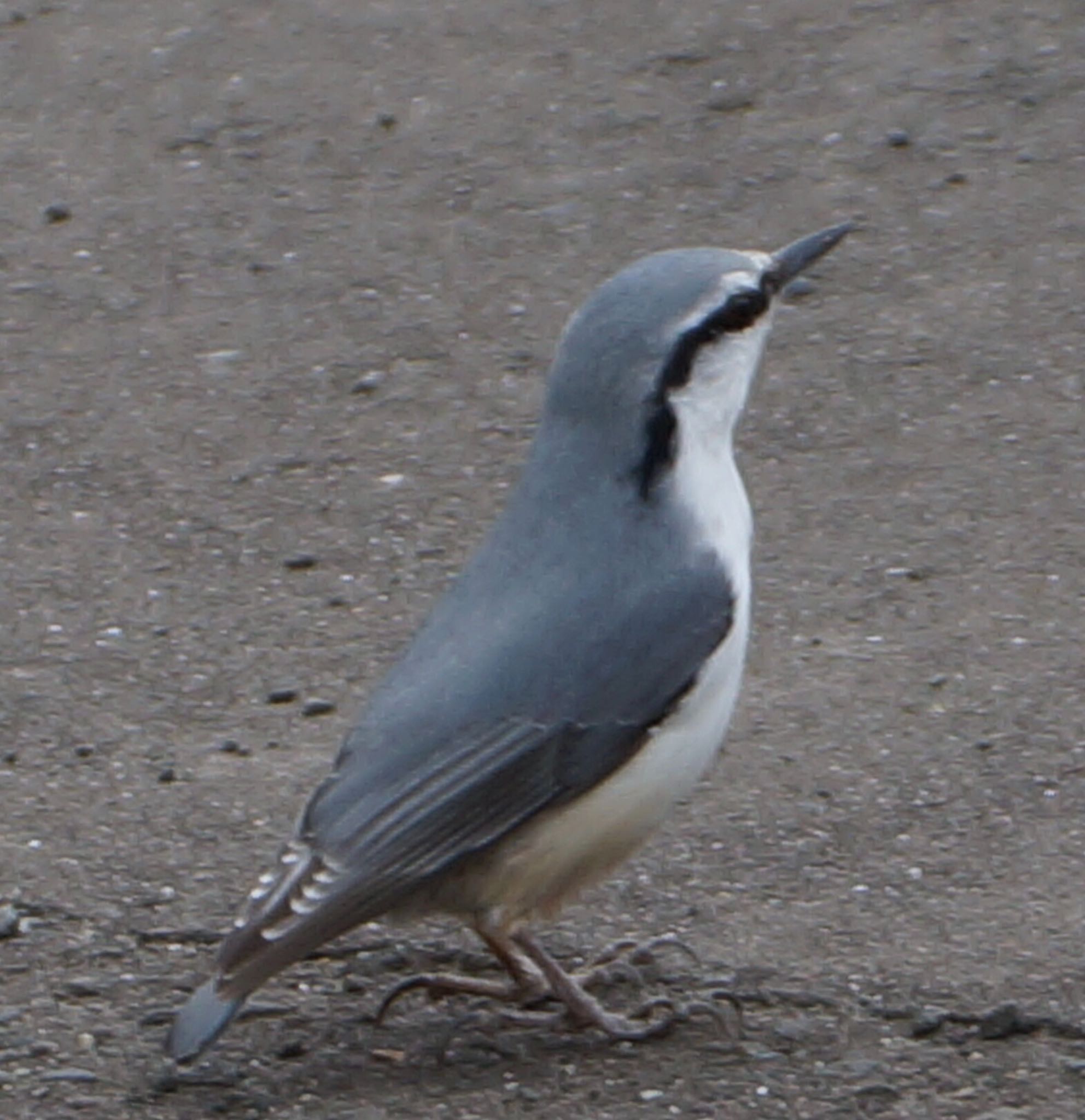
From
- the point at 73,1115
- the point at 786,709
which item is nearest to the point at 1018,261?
the point at 786,709

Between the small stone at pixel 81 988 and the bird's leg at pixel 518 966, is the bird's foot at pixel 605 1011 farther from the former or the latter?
the small stone at pixel 81 988

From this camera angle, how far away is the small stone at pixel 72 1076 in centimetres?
432

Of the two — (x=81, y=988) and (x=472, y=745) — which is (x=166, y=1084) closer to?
(x=81, y=988)

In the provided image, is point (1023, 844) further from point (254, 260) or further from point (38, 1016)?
point (254, 260)

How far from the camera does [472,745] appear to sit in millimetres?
4160

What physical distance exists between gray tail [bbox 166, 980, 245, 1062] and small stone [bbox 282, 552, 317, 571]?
232 centimetres

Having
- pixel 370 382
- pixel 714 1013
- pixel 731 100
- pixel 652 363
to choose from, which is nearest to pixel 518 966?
pixel 714 1013

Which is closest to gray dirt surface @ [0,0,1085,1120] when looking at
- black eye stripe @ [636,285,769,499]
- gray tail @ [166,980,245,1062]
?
gray tail @ [166,980,245,1062]

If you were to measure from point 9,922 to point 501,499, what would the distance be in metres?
2.03

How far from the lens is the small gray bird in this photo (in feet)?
13.4

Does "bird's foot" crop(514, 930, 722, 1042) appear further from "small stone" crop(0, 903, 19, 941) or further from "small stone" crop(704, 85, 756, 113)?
"small stone" crop(704, 85, 756, 113)

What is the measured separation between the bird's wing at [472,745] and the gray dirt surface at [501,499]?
15.7 inches

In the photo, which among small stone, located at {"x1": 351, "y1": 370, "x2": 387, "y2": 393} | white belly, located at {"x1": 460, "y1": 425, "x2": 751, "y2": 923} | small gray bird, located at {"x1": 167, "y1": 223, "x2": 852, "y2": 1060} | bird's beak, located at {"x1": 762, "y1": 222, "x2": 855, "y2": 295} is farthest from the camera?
small stone, located at {"x1": 351, "y1": 370, "x2": 387, "y2": 393}

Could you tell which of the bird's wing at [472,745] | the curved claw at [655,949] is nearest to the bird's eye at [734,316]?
Result: the bird's wing at [472,745]
